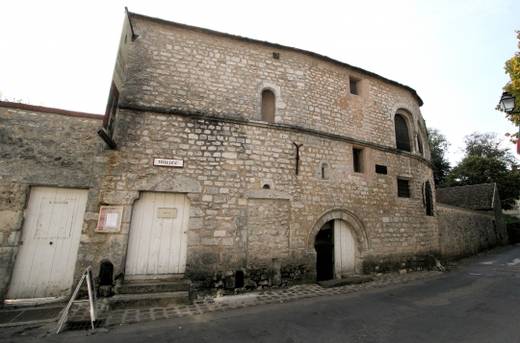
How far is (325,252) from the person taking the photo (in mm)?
7223

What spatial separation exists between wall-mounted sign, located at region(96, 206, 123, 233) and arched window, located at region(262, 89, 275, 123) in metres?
4.67

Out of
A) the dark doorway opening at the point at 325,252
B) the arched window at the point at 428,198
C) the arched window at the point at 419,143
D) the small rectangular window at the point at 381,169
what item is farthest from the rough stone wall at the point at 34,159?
the arched window at the point at 419,143

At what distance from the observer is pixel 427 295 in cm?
568

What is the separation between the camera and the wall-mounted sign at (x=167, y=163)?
5.80 metres

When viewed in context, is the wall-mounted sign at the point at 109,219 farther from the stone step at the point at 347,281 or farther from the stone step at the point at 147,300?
the stone step at the point at 347,281

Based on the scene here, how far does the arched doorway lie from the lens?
23.4 ft

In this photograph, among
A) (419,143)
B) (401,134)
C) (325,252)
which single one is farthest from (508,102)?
(325,252)

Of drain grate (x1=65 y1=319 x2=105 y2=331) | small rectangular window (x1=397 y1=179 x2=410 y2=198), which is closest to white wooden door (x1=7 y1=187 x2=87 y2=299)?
drain grate (x1=65 y1=319 x2=105 y2=331)

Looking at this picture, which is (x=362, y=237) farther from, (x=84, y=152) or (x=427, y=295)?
(x=84, y=152)

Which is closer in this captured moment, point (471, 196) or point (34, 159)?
point (34, 159)

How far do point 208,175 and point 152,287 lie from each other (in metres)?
2.81

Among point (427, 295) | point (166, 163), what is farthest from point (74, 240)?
point (427, 295)

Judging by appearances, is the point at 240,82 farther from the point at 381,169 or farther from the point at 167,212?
the point at 381,169

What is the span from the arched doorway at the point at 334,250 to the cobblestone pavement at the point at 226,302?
2.43 feet
